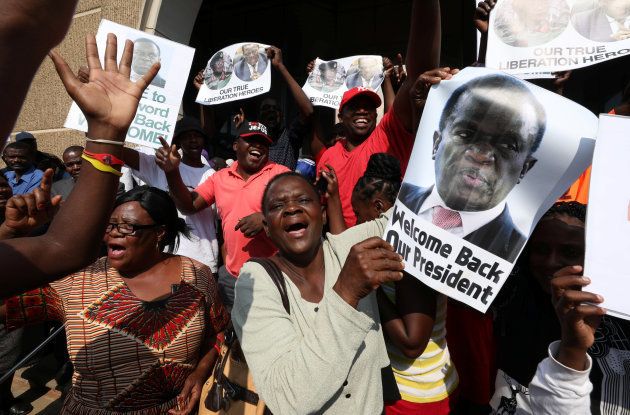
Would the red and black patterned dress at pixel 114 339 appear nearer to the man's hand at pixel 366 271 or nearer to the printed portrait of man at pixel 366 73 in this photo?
the man's hand at pixel 366 271

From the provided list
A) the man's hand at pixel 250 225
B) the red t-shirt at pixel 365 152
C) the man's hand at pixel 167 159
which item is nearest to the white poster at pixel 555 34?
the red t-shirt at pixel 365 152

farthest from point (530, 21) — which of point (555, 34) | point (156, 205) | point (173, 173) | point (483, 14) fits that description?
point (173, 173)

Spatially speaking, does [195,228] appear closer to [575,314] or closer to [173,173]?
[173,173]

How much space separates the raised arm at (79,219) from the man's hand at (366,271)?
0.68 m

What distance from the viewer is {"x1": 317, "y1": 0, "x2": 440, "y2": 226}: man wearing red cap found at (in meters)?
1.82

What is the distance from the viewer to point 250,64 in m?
4.66

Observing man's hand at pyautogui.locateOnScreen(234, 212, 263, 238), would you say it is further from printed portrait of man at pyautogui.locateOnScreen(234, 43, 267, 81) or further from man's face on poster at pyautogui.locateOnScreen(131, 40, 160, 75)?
printed portrait of man at pyautogui.locateOnScreen(234, 43, 267, 81)

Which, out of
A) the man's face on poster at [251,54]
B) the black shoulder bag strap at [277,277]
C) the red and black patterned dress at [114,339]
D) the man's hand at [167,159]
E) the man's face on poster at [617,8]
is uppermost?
the man's face on poster at [251,54]

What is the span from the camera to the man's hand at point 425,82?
1678 millimetres

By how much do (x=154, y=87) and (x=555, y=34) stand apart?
2947 mm

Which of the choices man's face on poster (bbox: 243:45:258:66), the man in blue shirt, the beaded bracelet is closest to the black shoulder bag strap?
the beaded bracelet

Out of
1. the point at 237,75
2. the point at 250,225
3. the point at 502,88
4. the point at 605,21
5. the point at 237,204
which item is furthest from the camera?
the point at 237,75

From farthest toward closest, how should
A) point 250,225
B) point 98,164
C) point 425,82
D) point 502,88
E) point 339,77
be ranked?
point 339,77, point 250,225, point 425,82, point 502,88, point 98,164

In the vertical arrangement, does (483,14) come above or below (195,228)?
above
